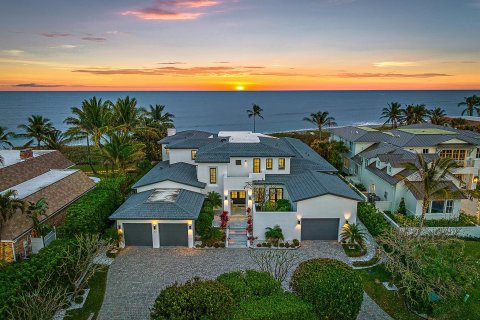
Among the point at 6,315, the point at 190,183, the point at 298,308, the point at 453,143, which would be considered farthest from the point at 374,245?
the point at 6,315

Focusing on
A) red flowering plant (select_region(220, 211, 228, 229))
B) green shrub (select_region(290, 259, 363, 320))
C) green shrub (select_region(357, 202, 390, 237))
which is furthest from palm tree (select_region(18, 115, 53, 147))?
green shrub (select_region(290, 259, 363, 320))

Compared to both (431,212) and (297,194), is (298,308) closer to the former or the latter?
(297,194)

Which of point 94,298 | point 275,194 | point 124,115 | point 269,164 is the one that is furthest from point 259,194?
point 124,115

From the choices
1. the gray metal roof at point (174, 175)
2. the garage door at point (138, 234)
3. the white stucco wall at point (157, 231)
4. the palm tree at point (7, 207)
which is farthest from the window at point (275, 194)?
the palm tree at point (7, 207)

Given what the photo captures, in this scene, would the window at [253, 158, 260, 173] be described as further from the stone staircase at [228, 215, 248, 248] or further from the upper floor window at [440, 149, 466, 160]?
the upper floor window at [440, 149, 466, 160]

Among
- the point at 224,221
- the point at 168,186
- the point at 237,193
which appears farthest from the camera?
the point at 237,193

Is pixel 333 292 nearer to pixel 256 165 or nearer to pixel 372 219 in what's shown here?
pixel 372 219

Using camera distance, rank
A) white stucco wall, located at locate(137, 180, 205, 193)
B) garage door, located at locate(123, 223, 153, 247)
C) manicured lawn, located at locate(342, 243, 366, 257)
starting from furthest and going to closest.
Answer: white stucco wall, located at locate(137, 180, 205, 193), garage door, located at locate(123, 223, 153, 247), manicured lawn, located at locate(342, 243, 366, 257)
